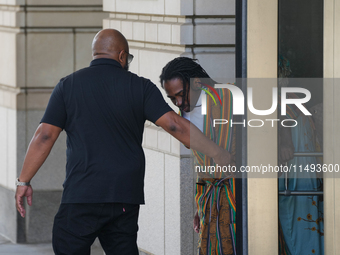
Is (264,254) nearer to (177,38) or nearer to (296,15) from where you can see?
(296,15)

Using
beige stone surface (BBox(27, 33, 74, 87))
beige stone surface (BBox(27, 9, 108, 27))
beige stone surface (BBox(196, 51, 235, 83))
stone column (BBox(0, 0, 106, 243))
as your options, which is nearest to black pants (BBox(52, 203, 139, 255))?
beige stone surface (BBox(196, 51, 235, 83))

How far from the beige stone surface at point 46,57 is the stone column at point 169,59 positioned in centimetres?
183

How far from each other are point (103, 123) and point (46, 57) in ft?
12.1

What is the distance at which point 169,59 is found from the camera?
16.6ft

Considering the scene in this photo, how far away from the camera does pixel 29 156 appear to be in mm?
3873

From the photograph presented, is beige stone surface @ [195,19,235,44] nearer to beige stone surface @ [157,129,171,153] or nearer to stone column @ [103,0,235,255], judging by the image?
stone column @ [103,0,235,255]

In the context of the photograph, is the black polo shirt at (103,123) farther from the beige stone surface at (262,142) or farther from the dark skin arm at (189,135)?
the beige stone surface at (262,142)

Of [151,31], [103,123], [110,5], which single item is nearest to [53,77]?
[110,5]

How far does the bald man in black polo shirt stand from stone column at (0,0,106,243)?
3.37m

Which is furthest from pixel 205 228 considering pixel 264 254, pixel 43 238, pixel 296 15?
pixel 43 238

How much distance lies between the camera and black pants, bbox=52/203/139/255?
150 inches

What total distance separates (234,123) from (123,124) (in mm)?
674

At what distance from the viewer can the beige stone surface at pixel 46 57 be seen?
Answer: 7.16 meters

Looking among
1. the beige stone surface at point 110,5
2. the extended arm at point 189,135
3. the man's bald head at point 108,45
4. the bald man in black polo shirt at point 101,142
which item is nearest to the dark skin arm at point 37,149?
the bald man in black polo shirt at point 101,142
